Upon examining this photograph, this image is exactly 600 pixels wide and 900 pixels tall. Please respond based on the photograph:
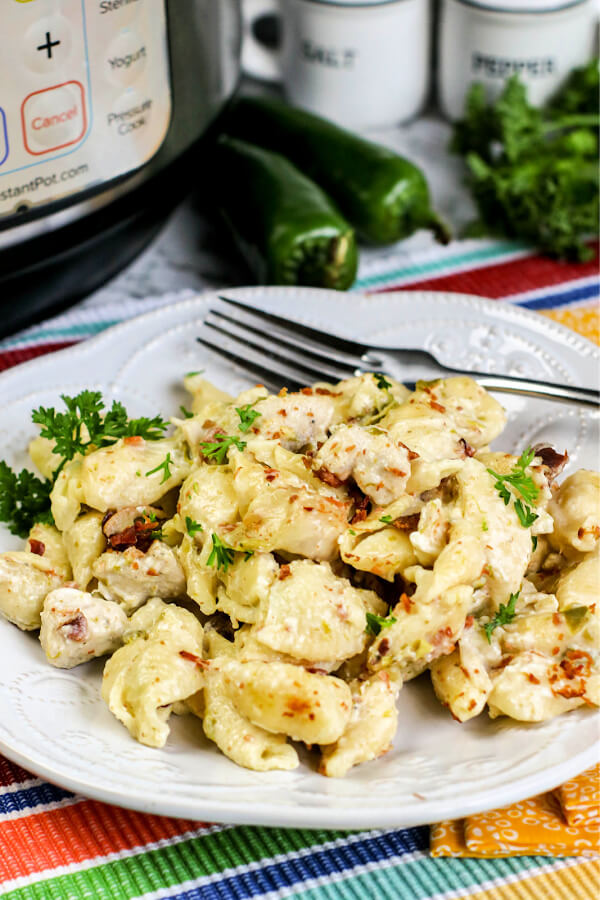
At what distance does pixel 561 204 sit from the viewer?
2.15m

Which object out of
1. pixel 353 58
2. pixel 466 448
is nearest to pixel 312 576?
pixel 466 448

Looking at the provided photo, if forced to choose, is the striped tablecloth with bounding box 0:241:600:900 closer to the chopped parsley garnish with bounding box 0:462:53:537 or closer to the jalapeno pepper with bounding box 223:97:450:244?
the chopped parsley garnish with bounding box 0:462:53:537

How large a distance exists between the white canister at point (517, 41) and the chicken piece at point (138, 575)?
1.49m

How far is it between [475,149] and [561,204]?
12.7 inches

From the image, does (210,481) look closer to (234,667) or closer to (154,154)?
(234,667)

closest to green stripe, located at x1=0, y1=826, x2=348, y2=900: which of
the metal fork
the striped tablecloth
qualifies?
the striped tablecloth

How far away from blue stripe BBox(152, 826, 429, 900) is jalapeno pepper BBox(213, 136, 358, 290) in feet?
3.50

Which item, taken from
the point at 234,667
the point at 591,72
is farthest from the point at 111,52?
the point at 591,72

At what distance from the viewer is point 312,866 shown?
3.83ft

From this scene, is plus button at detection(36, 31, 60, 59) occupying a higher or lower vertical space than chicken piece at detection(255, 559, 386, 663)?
higher

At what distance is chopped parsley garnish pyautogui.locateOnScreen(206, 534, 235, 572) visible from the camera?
1.24 meters

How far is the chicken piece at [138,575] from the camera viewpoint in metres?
1.27

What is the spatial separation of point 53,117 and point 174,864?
38.9 inches

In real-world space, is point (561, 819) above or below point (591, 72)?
below
